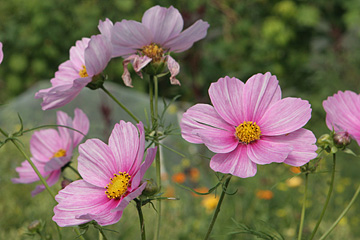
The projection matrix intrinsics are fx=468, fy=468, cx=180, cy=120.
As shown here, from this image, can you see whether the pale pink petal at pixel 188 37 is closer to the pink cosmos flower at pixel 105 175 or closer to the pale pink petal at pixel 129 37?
the pale pink petal at pixel 129 37

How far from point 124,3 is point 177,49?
2667mm

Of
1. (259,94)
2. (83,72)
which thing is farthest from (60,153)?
(259,94)

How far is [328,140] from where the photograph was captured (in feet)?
1.86

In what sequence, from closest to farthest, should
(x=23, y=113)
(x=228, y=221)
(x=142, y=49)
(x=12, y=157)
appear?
1. (x=142, y=49)
2. (x=228, y=221)
3. (x=12, y=157)
4. (x=23, y=113)

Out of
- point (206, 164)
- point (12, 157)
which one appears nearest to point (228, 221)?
point (206, 164)

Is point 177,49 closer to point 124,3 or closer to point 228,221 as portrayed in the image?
point 228,221

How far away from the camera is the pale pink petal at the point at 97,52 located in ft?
1.82

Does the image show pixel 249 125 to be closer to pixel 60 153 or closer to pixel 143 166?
pixel 143 166

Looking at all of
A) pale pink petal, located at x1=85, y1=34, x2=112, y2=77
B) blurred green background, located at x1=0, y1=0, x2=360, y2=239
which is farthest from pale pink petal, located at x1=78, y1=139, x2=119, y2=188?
blurred green background, located at x1=0, y1=0, x2=360, y2=239

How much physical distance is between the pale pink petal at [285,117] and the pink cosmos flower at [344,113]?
85mm

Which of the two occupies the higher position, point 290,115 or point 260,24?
point 260,24

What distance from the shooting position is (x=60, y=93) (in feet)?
1.92

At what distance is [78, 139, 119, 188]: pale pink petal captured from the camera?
53cm

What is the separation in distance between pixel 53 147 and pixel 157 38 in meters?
0.24
